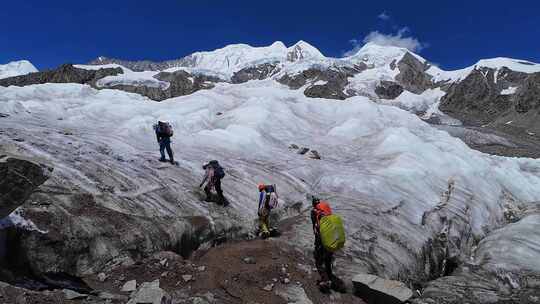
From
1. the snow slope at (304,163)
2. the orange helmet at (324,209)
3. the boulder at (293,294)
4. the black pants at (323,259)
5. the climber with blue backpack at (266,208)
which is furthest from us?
the snow slope at (304,163)

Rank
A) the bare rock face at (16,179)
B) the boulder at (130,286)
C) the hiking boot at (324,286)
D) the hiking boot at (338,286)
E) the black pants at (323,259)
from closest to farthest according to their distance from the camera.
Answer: the bare rock face at (16,179), the boulder at (130,286), the black pants at (323,259), the hiking boot at (324,286), the hiking boot at (338,286)

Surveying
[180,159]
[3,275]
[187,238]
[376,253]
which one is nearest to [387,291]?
[376,253]

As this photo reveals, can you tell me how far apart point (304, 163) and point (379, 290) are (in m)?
14.9

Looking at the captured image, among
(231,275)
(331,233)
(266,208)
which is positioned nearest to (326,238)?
(331,233)

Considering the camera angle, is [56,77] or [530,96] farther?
[530,96]

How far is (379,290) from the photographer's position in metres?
13.3

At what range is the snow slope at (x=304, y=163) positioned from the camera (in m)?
18.3

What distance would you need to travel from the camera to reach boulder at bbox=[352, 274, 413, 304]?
13.1m

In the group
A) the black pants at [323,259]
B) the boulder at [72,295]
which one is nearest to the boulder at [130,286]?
the boulder at [72,295]

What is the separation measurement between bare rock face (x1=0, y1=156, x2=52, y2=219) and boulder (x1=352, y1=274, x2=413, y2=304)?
8.81m

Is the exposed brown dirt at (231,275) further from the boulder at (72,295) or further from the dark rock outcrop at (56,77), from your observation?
the dark rock outcrop at (56,77)

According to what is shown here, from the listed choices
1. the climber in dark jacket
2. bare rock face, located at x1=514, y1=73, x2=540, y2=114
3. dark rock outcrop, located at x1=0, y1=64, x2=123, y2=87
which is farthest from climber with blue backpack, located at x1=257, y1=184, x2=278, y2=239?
bare rock face, located at x1=514, y1=73, x2=540, y2=114

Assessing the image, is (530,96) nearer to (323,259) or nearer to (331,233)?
(323,259)

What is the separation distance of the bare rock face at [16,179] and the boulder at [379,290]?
8809 mm
